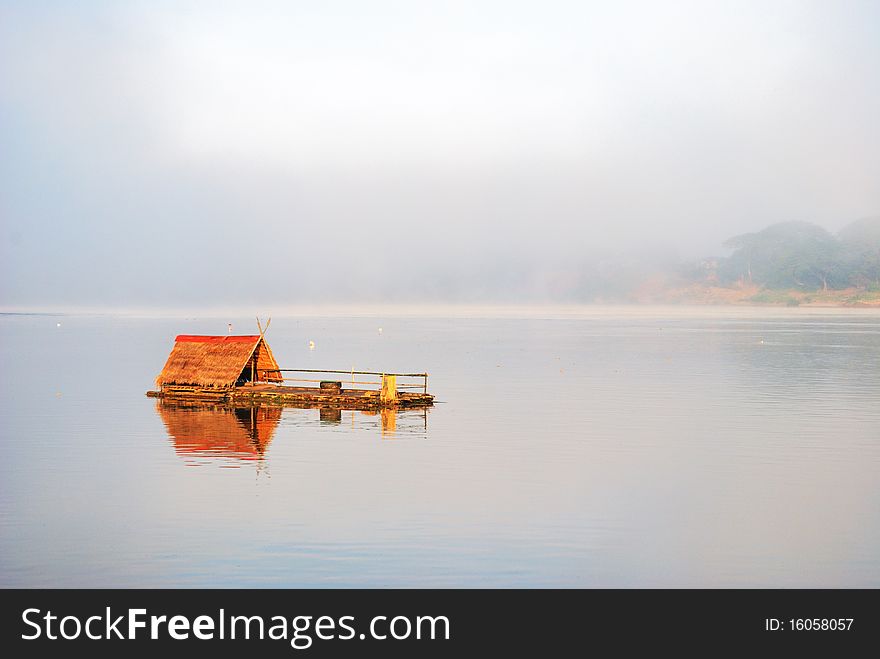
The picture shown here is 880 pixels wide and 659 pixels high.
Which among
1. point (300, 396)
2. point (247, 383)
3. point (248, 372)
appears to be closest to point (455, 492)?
point (300, 396)

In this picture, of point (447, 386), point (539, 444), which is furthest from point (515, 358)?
point (539, 444)

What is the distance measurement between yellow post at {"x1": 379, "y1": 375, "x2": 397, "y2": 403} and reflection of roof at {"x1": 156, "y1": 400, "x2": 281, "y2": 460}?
6.50 meters

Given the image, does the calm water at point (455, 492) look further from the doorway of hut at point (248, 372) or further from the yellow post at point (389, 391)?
the doorway of hut at point (248, 372)

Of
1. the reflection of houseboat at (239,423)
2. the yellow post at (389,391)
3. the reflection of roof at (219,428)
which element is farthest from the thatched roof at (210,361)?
the yellow post at (389,391)

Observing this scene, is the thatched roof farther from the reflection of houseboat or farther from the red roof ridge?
the reflection of houseboat

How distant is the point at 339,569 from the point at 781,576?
11.2m

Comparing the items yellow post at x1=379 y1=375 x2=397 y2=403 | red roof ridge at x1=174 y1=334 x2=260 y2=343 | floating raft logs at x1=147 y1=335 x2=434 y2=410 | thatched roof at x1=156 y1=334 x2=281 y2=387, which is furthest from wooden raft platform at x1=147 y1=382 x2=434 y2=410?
red roof ridge at x1=174 y1=334 x2=260 y2=343

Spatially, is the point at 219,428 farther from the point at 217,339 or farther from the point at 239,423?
the point at 217,339

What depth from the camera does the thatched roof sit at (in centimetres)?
6569

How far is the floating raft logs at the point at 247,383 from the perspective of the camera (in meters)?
62.2

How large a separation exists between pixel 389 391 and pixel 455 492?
2676 centimetres

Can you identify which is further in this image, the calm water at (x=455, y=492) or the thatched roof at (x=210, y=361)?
the thatched roof at (x=210, y=361)

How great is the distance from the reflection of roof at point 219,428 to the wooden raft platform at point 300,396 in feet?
4.08

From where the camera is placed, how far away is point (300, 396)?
62.8 m
